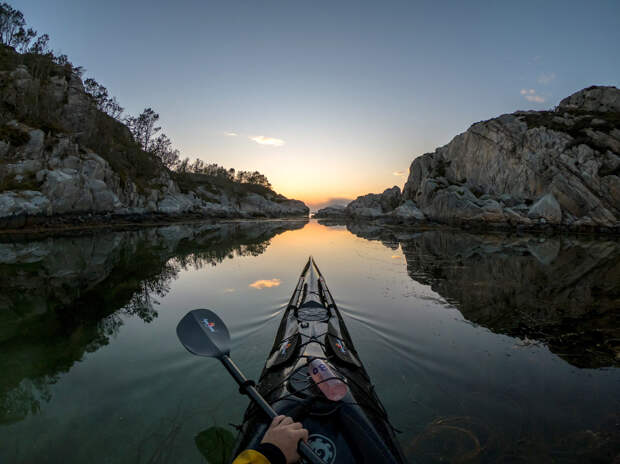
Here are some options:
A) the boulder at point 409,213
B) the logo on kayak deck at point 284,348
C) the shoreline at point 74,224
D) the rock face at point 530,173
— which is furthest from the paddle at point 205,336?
the boulder at point 409,213

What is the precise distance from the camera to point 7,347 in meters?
5.32

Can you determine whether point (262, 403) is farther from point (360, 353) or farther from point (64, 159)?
point (64, 159)

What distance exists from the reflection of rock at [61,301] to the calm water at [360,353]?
0.15 feet

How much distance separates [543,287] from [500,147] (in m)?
48.4

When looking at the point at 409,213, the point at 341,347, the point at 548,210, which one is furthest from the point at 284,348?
the point at 409,213

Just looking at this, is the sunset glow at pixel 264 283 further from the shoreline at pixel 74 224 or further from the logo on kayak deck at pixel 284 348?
the shoreline at pixel 74 224

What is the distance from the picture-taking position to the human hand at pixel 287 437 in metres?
1.66

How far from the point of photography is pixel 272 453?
1.61 meters

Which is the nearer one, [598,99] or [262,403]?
[262,403]

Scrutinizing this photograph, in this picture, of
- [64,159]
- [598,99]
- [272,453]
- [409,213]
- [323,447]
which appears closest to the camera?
[272,453]

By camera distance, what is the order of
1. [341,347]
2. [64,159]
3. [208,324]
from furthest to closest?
1. [64,159]
2. [341,347]
3. [208,324]

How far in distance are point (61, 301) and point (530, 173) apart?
5591 cm

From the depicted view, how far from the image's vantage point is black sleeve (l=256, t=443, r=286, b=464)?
5.21 ft

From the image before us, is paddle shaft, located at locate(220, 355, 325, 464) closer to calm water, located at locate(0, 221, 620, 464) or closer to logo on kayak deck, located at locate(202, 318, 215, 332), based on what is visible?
logo on kayak deck, located at locate(202, 318, 215, 332)
